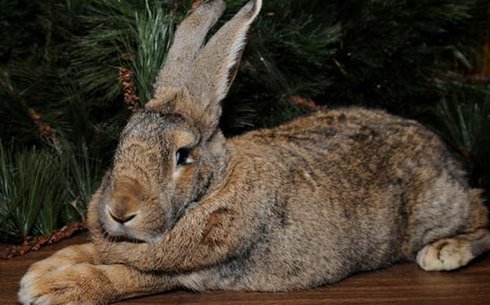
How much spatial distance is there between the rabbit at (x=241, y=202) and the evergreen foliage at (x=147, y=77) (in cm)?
16

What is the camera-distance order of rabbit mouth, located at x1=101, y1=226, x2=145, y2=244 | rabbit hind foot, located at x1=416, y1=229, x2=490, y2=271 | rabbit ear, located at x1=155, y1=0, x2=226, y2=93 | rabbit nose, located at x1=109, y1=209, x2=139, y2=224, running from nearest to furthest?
rabbit nose, located at x1=109, y1=209, x2=139, y2=224 → rabbit mouth, located at x1=101, y1=226, x2=145, y2=244 → rabbit ear, located at x1=155, y1=0, x2=226, y2=93 → rabbit hind foot, located at x1=416, y1=229, x2=490, y2=271

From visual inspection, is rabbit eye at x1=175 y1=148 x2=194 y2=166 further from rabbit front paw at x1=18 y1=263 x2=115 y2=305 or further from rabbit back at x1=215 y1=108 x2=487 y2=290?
rabbit front paw at x1=18 y1=263 x2=115 y2=305

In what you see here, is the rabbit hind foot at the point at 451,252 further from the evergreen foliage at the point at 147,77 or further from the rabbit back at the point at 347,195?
the evergreen foliage at the point at 147,77

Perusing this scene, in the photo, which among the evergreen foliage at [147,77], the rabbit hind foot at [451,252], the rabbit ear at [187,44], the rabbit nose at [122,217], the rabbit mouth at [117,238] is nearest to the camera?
the rabbit nose at [122,217]

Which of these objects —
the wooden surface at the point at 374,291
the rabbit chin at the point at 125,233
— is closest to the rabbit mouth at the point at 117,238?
the rabbit chin at the point at 125,233

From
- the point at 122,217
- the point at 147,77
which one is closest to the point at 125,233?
the point at 122,217

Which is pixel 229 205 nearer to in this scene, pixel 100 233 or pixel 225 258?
pixel 225 258

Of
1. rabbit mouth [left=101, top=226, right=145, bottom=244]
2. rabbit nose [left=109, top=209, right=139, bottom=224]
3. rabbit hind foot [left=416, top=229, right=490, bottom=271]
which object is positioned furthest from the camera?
rabbit hind foot [left=416, top=229, right=490, bottom=271]

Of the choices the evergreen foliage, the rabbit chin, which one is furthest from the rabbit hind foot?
the rabbit chin

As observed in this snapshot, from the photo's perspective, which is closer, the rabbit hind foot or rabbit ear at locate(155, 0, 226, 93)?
rabbit ear at locate(155, 0, 226, 93)

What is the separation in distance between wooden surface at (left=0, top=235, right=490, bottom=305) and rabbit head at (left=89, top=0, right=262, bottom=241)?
199 mm

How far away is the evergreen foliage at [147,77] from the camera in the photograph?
1.93 meters

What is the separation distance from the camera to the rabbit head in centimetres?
149

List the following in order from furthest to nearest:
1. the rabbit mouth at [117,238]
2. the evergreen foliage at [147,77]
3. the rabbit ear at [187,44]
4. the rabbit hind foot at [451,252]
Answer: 1. the evergreen foliage at [147,77]
2. the rabbit hind foot at [451,252]
3. the rabbit ear at [187,44]
4. the rabbit mouth at [117,238]
